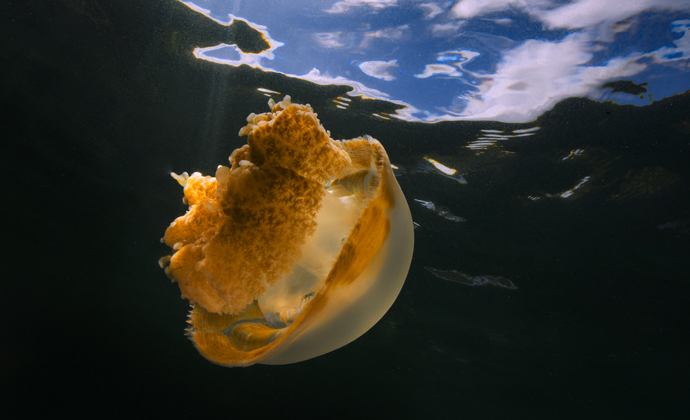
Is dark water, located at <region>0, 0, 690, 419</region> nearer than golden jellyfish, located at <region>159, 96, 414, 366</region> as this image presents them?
No

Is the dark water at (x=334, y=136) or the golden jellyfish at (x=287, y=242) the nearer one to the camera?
the golden jellyfish at (x=287, y=242)

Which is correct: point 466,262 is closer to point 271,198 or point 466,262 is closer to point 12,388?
point 271,198

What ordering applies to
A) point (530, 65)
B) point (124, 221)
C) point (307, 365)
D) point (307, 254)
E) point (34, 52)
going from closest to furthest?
1. point (307, 254)
2. point (530, 65)
3. point (34, 52)
4. point (124, 221)
5. point (307, 365)

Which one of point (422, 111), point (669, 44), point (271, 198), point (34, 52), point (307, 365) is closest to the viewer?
point (271, 198)

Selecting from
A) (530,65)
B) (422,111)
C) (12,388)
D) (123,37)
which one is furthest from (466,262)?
(12,388)
